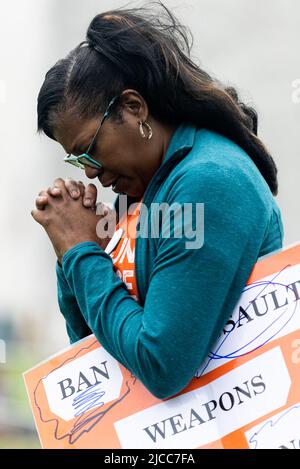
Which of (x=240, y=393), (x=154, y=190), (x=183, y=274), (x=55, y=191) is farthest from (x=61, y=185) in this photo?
(x=240, y=393)

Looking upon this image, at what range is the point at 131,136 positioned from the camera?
4.85 ft

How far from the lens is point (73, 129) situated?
59.3 inches

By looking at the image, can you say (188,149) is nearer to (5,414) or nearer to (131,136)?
(131,136)

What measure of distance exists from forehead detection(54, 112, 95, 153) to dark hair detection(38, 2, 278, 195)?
0.04 ft

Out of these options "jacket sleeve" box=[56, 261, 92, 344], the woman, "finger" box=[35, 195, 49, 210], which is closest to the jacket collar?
the woman

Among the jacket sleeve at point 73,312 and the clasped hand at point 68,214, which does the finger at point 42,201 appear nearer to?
the clasped hand at point 68,214

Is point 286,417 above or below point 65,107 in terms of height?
below

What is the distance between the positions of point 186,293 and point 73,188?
0.41 meters

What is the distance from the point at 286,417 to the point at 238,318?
7.5 inches

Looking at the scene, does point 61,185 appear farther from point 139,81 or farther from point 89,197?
point 139,81

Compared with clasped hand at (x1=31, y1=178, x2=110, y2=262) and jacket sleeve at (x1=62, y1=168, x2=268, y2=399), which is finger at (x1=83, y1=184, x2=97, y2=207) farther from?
jacket sleeve at (x1=62, y1=168, x2=268, y2=399)

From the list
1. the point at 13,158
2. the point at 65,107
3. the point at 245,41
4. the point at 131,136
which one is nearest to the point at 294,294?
the point at 131,136

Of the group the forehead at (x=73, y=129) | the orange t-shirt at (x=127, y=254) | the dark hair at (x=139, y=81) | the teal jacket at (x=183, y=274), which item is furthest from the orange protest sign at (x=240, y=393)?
the forehead at (x=73, y=129)

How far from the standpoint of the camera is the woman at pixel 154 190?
1.28 metres
